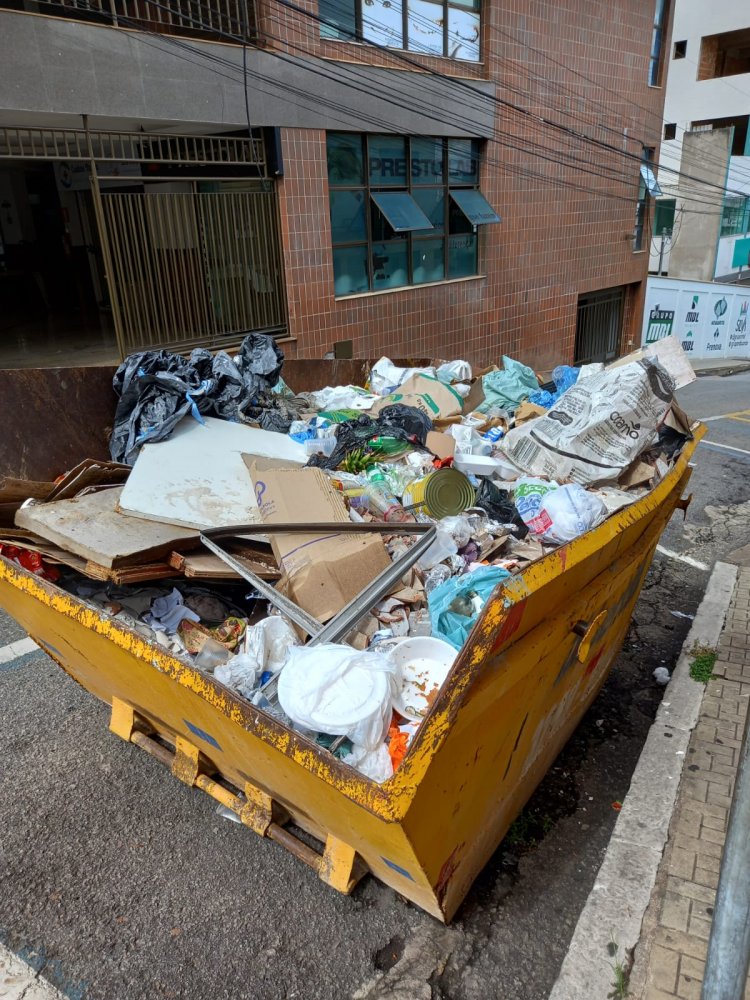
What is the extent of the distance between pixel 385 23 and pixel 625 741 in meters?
10.2

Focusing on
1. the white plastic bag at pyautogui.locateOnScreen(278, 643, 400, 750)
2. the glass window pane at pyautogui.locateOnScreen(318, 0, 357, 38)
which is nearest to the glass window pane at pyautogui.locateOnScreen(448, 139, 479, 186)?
the glass window pane at pyautogui.locateOnScreen(318, 0, 357, 38)

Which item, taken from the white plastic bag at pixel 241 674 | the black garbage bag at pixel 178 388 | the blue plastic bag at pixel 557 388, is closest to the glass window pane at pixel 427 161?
the blue plastic bag at pixel 557 388

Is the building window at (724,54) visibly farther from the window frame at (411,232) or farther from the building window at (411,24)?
the window frame at (411,232)

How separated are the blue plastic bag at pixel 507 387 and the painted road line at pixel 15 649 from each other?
3.39m

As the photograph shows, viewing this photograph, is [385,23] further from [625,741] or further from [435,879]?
[435,879]

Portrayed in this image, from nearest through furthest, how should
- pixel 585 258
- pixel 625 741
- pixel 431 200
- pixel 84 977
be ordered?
pixel 84 977, pixel 625 741, pixel 431 200, pixel 585 258

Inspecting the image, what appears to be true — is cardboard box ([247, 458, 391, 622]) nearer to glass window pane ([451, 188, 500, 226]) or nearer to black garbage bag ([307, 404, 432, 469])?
black garbage bag ([307, 404, 432, 469])

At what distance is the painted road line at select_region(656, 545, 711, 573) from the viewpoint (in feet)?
17.9

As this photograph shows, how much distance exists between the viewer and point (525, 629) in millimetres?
2018

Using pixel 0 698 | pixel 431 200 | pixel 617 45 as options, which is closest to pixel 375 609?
pixel 0 698

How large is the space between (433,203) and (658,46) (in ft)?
28.2

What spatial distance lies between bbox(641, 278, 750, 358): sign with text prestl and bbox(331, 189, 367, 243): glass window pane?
44.6 ft

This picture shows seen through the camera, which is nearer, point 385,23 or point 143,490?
point 143,490

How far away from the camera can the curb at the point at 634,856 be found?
2.30 m
